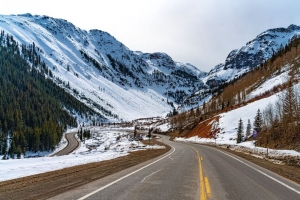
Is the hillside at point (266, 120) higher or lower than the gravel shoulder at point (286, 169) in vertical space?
higher

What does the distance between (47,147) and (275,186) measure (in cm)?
11603

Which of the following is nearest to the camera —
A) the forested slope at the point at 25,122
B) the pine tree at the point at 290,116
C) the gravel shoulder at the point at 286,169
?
the gravel shoulder at the point at 286,169

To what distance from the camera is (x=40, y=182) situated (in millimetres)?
10125

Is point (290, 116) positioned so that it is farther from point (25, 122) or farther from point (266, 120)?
point (25, 122)

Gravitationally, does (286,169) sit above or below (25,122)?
below

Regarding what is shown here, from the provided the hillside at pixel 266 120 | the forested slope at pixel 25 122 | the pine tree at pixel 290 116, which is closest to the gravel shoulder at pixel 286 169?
the hillside at pixel 266 120

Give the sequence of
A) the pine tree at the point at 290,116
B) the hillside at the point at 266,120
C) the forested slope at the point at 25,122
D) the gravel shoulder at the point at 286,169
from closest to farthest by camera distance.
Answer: the gravel shoulder at the point at 286,169 → the pine tree at the point at 290,116 → the hillside at the point at 266,120 → the forested slope at the point at 25,122

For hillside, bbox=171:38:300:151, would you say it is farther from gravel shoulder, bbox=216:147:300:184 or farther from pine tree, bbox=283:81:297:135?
gravel shoulder, bbox=216:147:300:184

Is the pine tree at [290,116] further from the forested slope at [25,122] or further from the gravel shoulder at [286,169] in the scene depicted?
the forested slope at [25,122]

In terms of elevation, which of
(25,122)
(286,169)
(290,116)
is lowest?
(286,169)

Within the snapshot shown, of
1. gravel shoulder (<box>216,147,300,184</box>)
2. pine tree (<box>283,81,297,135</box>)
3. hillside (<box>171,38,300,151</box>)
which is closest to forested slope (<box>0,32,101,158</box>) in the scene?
hillside (<box>171,38,300,151</box>)

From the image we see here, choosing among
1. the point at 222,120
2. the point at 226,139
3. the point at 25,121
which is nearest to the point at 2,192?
the point at 226,139

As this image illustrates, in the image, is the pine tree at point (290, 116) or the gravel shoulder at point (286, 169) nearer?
the gravel shoulder at point (286, 169)

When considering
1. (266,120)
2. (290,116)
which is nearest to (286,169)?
(290,116)
